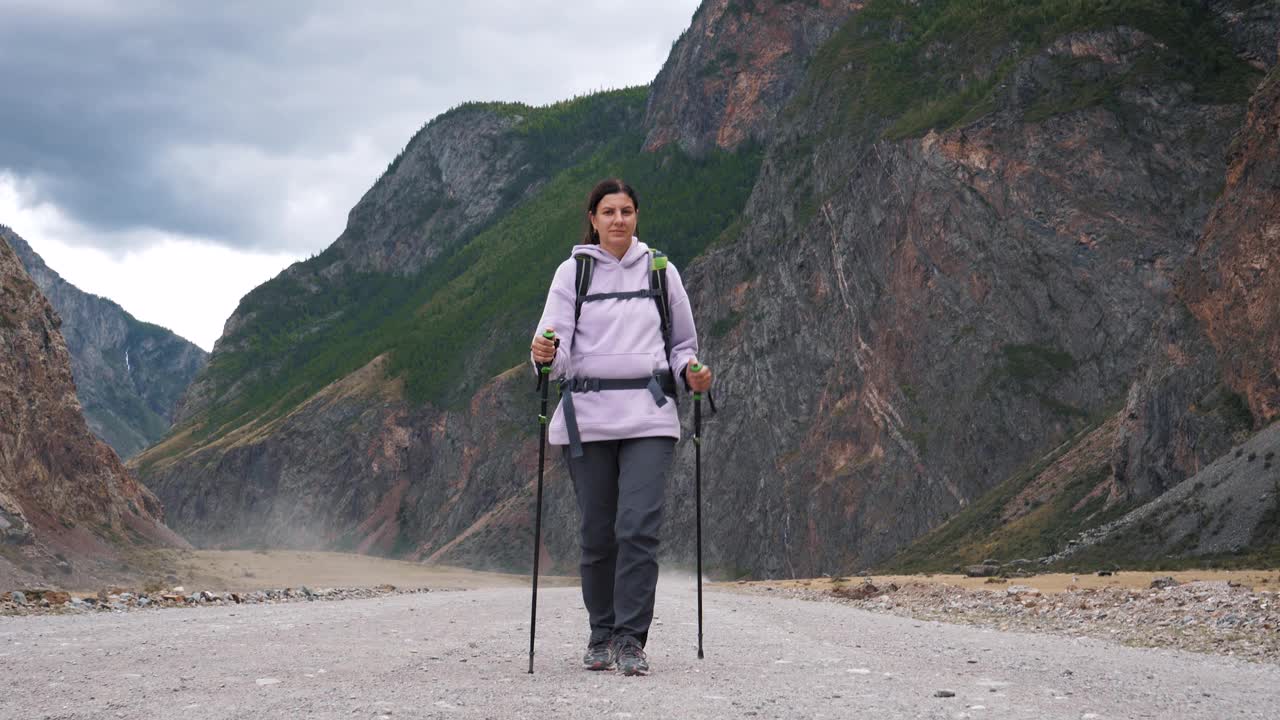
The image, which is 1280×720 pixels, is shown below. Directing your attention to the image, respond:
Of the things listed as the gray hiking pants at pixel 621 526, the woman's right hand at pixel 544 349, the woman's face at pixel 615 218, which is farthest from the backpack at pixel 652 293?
the gray hiking pants at pixel 621 526

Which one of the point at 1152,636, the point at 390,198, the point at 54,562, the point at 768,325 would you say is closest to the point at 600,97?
the point at 390,198

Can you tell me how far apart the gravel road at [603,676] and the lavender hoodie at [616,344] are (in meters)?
1.55

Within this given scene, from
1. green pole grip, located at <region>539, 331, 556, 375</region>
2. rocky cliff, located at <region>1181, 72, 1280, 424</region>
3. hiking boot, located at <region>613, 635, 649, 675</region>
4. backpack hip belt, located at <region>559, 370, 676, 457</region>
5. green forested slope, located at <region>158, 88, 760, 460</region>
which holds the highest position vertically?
green forested slope, located at <region>158, 88, 760, 460</region>

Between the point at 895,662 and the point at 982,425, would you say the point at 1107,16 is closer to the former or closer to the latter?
the point at 982,425

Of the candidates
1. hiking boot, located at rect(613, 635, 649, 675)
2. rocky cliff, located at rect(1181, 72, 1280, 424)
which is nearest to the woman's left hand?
hiking boot, located at rect(613, 635, 649, 675)

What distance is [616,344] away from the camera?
24.4 ft

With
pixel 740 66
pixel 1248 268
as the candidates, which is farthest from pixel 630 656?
pixel 740 66

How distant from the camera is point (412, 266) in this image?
166375 mm

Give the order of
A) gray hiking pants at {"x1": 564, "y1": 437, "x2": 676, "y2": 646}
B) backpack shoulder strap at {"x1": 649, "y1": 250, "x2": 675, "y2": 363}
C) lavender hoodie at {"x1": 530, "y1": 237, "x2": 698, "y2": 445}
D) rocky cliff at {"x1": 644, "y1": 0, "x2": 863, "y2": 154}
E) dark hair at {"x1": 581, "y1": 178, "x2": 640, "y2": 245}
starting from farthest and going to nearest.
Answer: rocky cliff at {"x1": 644, "y1": 0, "x2": 863, "y2": 154}
dark hair at {"x1": 581, "y1": 178, "x2": 640, "y2": 245}
backpack shoulder strap at {"x1": 649, "y1": 250, "x2": 675, "y2": 363}
lavender hoodie at {"x1": 530, "y1": 237, "x2": 698, "y2": 445}
gray hiking pants at {"x1": 564, "y1": 437, "x2": 676, "y2": 646}

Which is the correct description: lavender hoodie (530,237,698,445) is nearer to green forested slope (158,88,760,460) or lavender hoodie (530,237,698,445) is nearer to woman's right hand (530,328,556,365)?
woman's right hand (530,328,556,365)

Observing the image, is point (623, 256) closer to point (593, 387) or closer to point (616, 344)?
point (616, 344)

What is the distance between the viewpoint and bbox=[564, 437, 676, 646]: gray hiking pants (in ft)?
23.4

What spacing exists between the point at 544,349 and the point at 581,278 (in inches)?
29.5

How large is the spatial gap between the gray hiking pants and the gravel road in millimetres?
435
